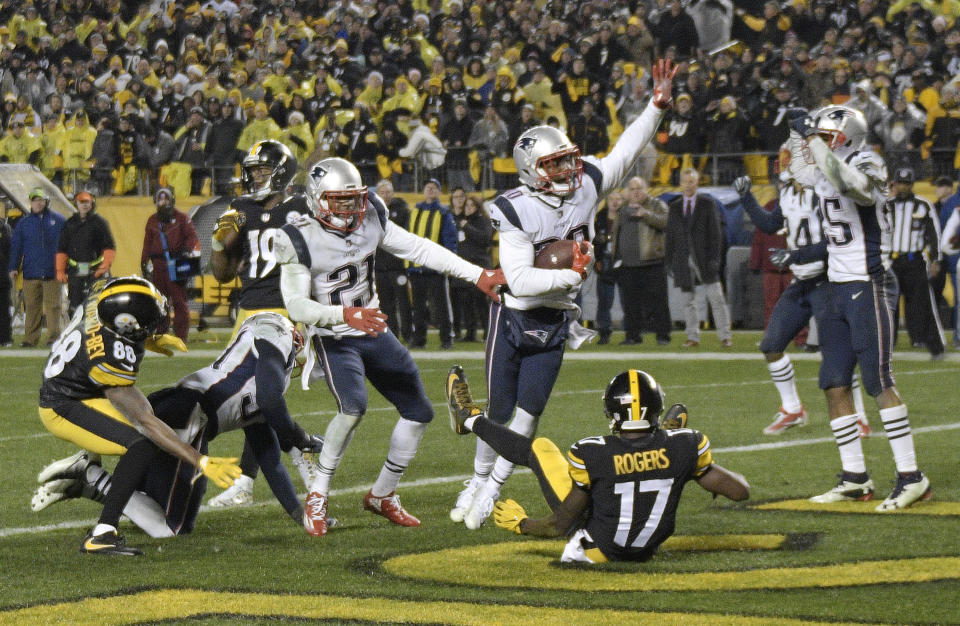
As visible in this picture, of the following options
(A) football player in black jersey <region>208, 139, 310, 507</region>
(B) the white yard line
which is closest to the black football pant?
(B) the white yard line

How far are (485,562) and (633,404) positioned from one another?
2.75 feet

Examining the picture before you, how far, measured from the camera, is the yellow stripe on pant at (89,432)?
5980mm

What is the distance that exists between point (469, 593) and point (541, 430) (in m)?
4.55

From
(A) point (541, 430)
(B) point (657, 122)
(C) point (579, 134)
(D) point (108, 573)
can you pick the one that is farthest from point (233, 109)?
(D) point (108, 573)

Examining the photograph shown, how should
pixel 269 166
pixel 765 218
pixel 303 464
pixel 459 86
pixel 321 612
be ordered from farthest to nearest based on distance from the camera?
pixel 459 86 → pixel 765 218 → pixel 269 166 → pixel 303 464 → pixel 321 612

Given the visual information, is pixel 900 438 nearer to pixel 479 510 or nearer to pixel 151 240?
pixel 479 510

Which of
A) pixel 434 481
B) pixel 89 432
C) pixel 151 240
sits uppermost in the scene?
pixel 151 240

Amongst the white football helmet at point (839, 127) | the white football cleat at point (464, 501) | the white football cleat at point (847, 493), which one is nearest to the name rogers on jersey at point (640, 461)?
the white football cleat at point (464, 501)

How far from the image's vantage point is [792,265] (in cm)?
863

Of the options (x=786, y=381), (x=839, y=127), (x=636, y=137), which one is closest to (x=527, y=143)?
(x=636, y=137)

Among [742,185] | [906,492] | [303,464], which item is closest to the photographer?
[906,492]

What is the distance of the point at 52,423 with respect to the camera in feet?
20.0

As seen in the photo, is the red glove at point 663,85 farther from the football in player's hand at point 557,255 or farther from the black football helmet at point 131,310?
the black football helmet at point 131,310

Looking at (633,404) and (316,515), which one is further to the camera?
(316,515)
